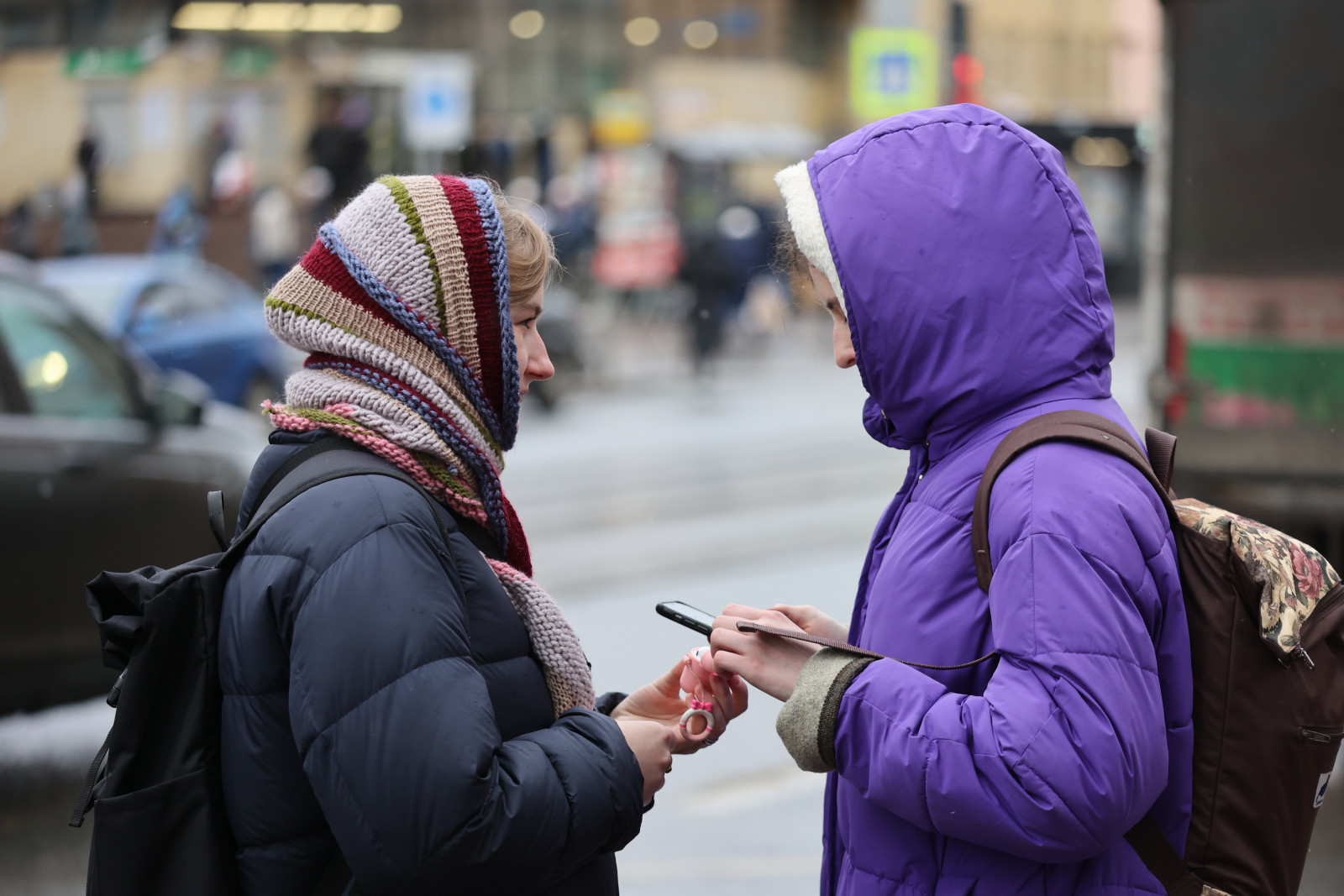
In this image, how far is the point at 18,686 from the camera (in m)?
4.62

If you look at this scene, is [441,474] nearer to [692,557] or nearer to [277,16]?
[277,16]

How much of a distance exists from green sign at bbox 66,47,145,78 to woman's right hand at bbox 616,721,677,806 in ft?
12.9

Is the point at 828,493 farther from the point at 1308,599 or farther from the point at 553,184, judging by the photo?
the point at 553,184

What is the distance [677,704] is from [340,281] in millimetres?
849

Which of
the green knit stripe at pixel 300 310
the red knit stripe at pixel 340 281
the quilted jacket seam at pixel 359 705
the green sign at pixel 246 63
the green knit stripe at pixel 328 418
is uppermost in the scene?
the green sign at pixel 246 63

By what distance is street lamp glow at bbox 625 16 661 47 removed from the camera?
24.3 meters

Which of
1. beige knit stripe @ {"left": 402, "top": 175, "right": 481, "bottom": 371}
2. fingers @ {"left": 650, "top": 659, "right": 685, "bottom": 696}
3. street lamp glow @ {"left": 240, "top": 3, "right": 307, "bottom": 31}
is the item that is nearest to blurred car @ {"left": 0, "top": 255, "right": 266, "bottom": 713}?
street lamp glow @ {"left": 240, "top": 3, "right": 307, "bottom": 31}

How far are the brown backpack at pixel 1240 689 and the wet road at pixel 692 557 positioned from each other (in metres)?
2.60

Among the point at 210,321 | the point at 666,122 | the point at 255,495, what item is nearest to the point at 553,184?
the point at 666,122

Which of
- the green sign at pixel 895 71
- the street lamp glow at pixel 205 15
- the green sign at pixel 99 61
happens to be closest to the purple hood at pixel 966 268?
the street lamp glow at pixel 205 15

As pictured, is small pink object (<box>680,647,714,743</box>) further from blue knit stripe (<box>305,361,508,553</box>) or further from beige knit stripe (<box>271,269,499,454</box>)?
beige knit stripe (<box>271,269,499,454</box>)

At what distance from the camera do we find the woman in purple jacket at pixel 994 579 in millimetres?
1482

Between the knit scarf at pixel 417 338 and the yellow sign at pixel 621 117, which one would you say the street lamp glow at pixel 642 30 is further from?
the knit scarf at pixel 417 338

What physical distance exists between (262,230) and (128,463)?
8.60 meters
